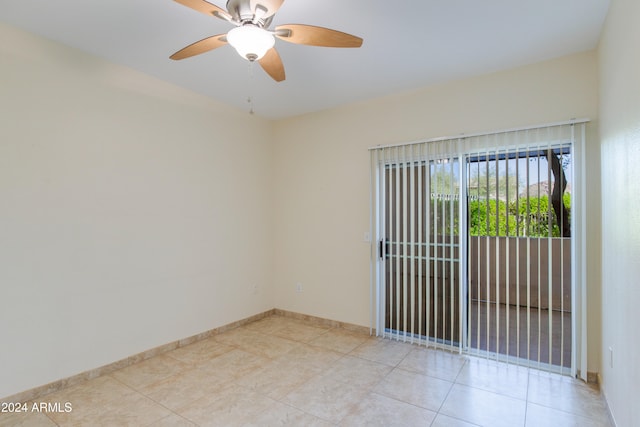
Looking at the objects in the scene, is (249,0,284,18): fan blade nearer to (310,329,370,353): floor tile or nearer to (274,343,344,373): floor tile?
(274,343,344,373): floor tile

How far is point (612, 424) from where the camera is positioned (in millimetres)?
2086

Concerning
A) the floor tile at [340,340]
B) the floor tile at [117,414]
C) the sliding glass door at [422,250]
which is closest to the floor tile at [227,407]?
the floor tile at [117,414]

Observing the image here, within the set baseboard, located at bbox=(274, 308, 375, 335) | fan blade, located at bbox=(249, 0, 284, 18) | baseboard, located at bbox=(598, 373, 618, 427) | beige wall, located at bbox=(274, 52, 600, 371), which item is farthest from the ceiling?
baseboard, located at bbox=(274, 308, 375, 335)

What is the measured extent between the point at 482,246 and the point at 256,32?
2.65 meters

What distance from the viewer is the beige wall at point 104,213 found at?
2.39 m

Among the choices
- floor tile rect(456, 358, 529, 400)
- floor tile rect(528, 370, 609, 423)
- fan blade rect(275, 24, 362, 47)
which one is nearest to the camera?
fan blade rect(275, 24, 362, 47)

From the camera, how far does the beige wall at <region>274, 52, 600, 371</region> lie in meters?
2.75

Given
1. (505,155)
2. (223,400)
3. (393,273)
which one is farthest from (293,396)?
(505,155)

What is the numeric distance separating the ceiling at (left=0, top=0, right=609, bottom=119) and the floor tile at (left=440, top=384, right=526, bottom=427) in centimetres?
267

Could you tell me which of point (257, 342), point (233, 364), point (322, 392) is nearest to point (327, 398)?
point (322, 392)

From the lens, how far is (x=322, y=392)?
255 centimetres

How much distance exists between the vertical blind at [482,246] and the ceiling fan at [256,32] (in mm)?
1853

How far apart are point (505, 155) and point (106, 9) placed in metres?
3.26

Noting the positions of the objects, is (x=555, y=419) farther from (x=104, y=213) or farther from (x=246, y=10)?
(x=104, y=213)
